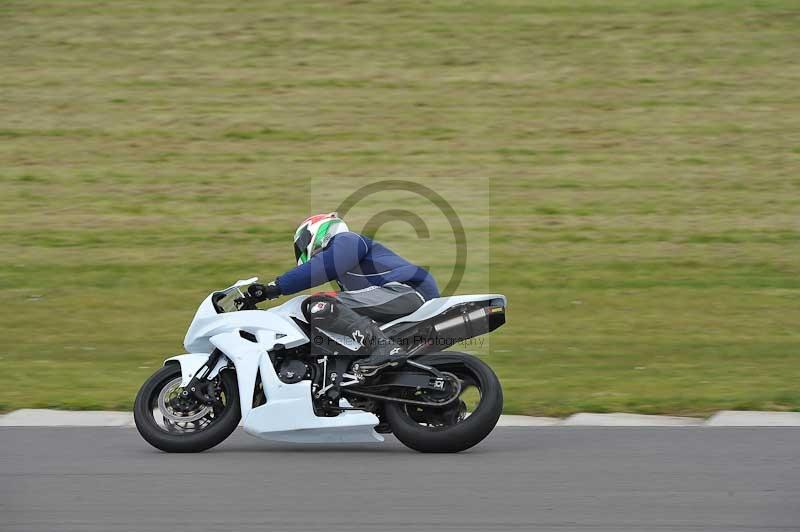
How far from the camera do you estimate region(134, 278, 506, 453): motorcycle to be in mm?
7945

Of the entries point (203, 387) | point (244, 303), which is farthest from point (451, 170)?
point (203, 387)

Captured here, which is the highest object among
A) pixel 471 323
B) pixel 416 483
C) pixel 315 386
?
pixel 471 323

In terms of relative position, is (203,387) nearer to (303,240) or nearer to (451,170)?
(303,240)

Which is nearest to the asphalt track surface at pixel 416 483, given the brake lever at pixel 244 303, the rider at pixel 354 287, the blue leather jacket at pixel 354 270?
the rider at pixel 354 287

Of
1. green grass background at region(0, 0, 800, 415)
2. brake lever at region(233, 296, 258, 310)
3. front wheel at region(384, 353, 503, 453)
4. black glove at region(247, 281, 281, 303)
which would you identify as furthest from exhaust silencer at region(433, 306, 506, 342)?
green grass background at region(0, 0, 800, 415)

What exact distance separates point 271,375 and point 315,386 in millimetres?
308

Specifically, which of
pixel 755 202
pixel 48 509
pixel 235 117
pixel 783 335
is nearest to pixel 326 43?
pixel 235 117

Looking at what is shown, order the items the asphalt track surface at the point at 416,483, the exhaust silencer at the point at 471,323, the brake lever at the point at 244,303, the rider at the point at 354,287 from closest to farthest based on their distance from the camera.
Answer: the asphalt track surface at the point at 416,483 < the exhaust silencer at the point at 471,323 < the rider at the point at 354,287 < the brake lever at the point at 244,303

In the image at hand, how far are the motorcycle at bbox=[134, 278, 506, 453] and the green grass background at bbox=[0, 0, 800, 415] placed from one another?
1868mm

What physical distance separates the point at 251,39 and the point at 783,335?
13970mm

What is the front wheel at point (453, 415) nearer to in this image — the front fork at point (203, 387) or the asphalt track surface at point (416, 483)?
the asphalt track surface at point (416, 483)

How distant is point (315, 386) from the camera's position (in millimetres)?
8086

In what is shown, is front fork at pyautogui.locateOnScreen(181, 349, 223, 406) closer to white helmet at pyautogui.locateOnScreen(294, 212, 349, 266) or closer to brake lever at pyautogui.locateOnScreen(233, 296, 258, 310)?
brake lever at pyautogui.locateOnScreen(233, 296, 258, 310)

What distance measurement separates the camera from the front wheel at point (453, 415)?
7758 millimetres
